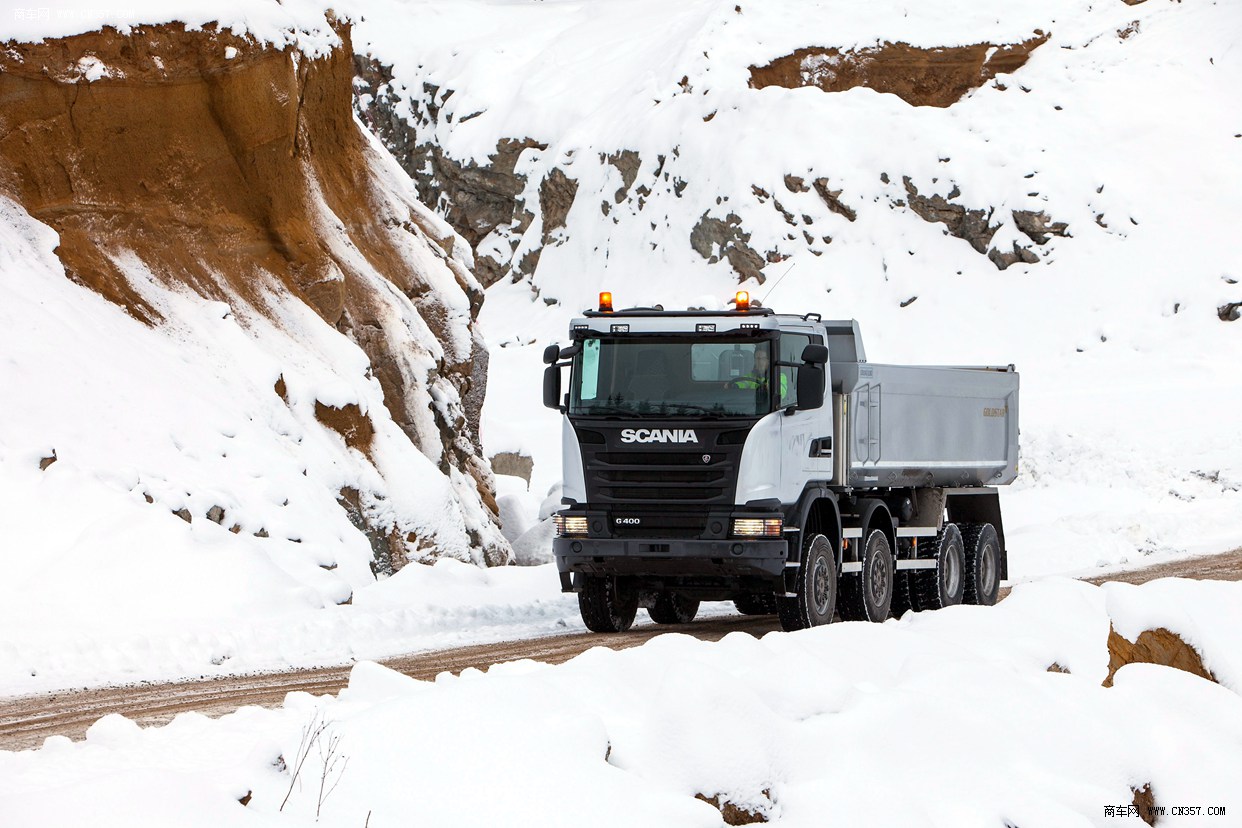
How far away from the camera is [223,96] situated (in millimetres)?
21750

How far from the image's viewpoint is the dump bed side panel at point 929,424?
1516cm

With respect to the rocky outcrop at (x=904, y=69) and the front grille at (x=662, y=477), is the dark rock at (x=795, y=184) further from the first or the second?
the front grille at (x=662, y=477)

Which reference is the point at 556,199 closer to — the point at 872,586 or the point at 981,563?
the point at 981,563

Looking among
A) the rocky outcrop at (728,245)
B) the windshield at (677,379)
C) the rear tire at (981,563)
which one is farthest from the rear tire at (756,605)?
the rocky outcrop at (728,245)

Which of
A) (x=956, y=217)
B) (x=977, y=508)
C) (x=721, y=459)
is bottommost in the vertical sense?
(x=977, y=508)

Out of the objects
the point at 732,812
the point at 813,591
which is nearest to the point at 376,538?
the point at 813,591

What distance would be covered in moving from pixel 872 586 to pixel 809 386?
2941 mm

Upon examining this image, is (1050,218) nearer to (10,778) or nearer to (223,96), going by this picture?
(223,96)

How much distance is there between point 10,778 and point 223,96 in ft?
56.4

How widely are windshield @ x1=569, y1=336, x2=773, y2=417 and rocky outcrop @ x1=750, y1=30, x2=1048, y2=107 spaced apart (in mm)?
45016

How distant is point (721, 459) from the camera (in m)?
13.7

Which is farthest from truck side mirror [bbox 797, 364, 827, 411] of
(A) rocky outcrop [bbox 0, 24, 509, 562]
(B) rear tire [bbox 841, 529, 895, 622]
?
(A) rocky outcrop [bbox 0, 24, 509, 562]

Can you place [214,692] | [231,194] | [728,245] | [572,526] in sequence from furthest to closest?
[728,245]
[231,194]
[572,526]
[214,692]

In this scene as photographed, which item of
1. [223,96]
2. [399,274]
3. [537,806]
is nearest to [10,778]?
[537,806]
